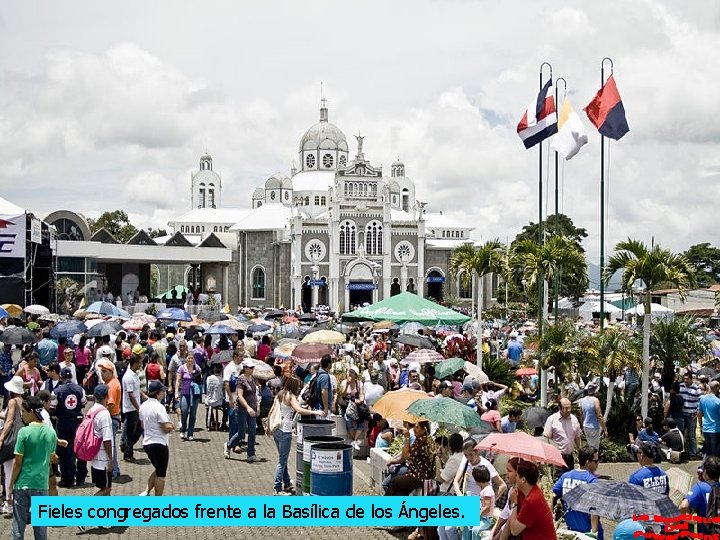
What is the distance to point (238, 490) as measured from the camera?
1170cm

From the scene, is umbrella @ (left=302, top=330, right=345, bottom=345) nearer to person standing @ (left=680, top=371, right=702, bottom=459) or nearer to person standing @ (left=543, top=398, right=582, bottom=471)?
Result: person standing @ (left=680, top=371, right=702, bottom=459)

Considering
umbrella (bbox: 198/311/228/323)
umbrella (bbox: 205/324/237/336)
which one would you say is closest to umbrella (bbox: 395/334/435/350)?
umbrella (bbox: 205/324/237/336)

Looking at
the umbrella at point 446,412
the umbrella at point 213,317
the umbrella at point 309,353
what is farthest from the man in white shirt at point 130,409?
the umbrella at point 213,317

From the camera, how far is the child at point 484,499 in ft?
24.8

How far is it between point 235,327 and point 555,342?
10696mm

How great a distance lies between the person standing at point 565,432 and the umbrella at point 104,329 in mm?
12074

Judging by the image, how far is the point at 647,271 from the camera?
49.5ft

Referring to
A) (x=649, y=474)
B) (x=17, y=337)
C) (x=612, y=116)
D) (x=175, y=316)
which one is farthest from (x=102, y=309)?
(x=649, y=474)

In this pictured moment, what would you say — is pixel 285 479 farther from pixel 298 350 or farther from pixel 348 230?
pixel 348 230

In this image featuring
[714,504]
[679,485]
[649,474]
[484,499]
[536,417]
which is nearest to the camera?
[484,499]

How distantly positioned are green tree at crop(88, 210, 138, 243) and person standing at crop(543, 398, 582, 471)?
301 ft

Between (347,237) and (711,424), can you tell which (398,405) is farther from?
(347,237)

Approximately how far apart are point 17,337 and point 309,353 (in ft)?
21.2

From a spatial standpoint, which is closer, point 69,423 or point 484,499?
point 484,499
